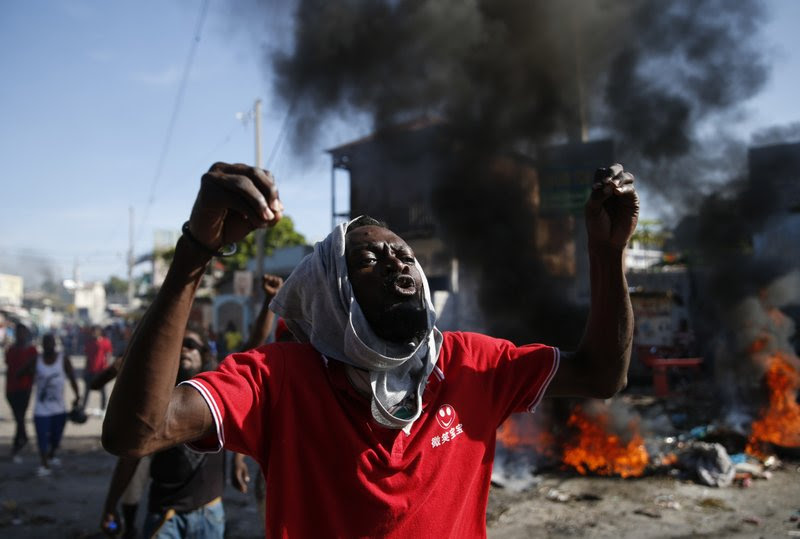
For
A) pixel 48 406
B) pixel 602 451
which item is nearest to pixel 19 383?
pixel 48 406

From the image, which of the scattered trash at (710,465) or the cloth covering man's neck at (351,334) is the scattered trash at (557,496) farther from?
the cloth covering man's neck at (351,334)

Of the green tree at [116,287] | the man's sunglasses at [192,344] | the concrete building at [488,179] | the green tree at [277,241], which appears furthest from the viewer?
the green tree at [116,287]

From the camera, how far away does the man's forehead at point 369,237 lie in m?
1.56

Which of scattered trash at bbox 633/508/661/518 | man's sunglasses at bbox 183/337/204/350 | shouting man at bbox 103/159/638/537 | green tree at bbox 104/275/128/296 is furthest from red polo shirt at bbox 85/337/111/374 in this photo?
green tree at bbox 104/275/128/296

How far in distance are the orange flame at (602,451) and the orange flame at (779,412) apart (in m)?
1.44

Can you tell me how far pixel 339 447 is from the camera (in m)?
1.38

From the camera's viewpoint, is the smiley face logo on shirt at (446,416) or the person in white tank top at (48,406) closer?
the smiley face logo on shirt at (446,416)

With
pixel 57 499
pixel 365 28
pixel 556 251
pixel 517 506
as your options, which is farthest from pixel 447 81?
pixel 57 499

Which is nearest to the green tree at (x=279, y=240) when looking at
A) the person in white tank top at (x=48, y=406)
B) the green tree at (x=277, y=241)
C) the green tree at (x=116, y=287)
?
the green tree at (x=277, y=241)

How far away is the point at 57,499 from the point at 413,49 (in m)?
10.1

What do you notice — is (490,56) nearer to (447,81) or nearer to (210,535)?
(447,81)

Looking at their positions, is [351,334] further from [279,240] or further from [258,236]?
[279,240]

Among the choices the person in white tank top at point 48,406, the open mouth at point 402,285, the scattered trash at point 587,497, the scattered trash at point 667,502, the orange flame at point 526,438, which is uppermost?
the open mouth at point 402,285

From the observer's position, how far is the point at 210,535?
3.00 m
